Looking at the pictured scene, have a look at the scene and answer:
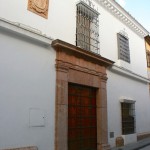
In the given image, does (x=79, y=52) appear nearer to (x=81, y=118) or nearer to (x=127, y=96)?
(x=81, y=118)

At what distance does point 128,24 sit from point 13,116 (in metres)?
8.12

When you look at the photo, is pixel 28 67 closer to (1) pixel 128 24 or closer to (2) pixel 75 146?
(2) pixel 75 146

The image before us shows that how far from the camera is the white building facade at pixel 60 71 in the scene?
556 cm

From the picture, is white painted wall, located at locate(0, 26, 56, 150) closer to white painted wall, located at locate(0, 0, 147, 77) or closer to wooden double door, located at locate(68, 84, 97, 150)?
white painted wall, located at locate(0, 0, 147, 77)

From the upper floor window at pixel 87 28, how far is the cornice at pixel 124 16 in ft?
3.11

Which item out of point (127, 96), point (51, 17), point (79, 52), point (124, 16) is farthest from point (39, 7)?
point (127, 96)

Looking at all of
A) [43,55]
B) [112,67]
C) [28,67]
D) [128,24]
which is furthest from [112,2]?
[28,67]

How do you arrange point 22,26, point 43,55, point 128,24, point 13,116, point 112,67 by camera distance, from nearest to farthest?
point 13,116 < point 22,26 < point 43,55 < point 112,67 < point 128,24

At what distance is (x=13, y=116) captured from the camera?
5.42 meters

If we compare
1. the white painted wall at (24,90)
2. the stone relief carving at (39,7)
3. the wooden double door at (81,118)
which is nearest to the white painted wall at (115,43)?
the wooden double door at (81,118)

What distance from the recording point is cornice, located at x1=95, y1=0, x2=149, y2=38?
32.2 ft

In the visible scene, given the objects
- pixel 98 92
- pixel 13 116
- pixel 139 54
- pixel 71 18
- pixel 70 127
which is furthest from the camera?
pixel 139 54

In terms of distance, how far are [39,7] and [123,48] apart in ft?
17.3

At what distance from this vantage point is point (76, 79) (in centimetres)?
741
